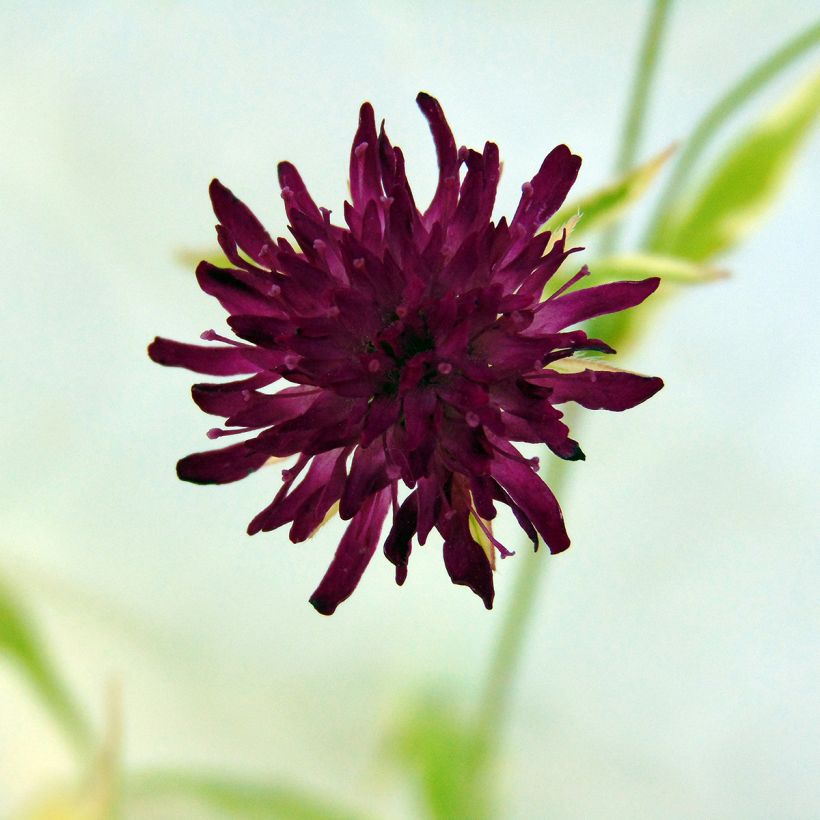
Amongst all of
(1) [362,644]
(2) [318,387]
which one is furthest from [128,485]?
(2) [318,387]

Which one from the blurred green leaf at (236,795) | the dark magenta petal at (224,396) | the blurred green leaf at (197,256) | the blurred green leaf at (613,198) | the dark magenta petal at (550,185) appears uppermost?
the blurred green leaf at (613,198)

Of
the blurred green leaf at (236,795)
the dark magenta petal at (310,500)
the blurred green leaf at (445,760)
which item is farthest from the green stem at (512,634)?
the dark magenta petal at (310,500)

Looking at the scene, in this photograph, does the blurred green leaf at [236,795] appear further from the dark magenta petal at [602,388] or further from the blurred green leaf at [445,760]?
the dark magenta petal at [602,388]

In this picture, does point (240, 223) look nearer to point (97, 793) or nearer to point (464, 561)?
point (464, 561)

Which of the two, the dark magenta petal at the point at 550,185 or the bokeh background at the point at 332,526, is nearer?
the dark magenta petal at the point at 550,185

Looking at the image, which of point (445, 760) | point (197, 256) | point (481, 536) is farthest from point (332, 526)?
point (481, 536)

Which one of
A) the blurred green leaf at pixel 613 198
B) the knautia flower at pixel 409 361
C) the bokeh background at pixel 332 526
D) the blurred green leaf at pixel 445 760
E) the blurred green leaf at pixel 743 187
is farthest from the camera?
the bokeh background at pixel 332 526

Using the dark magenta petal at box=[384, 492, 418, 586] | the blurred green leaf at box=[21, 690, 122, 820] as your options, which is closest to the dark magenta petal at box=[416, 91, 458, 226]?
the dark magenta petal at box=[384, 492, 418, 586]
